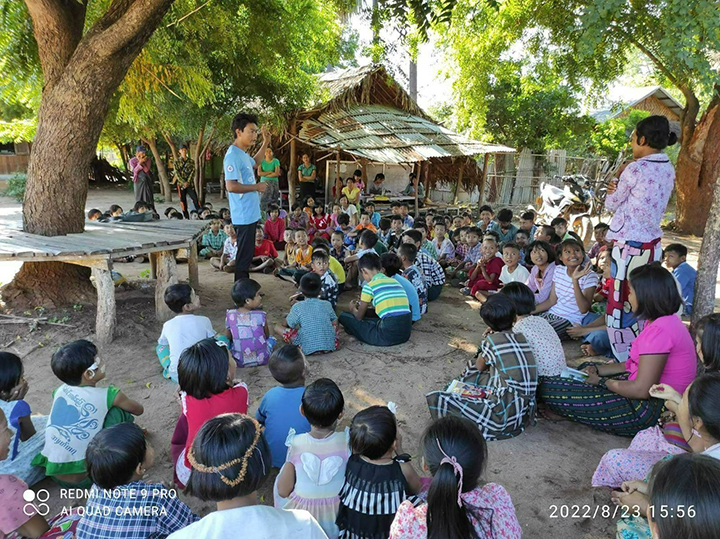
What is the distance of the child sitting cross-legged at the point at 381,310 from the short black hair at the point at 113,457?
2.80m

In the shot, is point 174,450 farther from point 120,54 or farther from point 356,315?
point 120,54

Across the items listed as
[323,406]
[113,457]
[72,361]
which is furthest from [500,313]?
[72,361]

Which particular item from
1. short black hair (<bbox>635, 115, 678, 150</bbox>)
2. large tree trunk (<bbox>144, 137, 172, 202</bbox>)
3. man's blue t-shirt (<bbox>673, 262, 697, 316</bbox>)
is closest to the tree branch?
short black hair (<bbox>635, 115, 678, 150</bbox>)

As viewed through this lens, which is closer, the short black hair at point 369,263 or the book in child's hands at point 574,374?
the book in child's hands at point 574,374

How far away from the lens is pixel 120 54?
4.60 meters

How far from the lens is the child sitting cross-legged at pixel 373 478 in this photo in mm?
1937

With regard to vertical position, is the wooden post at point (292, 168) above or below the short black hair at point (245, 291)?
above

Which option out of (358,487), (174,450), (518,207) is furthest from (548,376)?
(518,207)

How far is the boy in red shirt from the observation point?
287 inches

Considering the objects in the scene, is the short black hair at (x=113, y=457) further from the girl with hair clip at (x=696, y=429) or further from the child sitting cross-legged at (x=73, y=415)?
the girl with hair clip at (x=696, y=429)

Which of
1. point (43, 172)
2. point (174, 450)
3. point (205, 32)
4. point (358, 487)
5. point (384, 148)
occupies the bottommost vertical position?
point (174, 450)

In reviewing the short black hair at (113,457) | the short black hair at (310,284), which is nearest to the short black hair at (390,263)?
the short black hair at (310,284)

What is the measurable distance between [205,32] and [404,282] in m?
4.82

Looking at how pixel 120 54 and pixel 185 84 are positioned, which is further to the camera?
pixel 185 84
